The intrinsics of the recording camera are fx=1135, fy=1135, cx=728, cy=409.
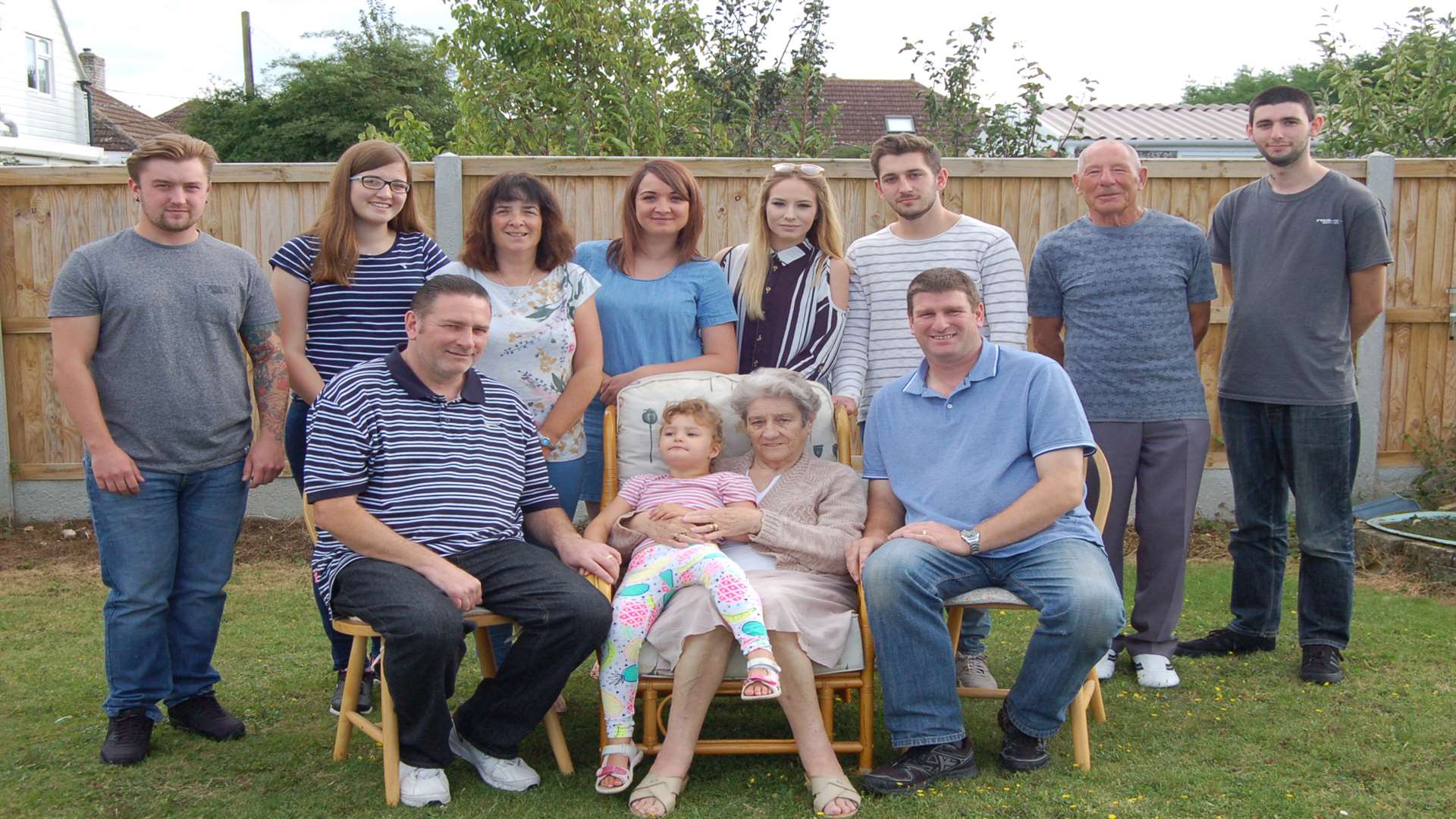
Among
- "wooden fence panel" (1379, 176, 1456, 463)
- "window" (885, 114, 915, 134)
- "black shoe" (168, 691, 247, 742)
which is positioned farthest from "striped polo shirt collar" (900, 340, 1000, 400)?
"window" (885, 114, 915, 134)

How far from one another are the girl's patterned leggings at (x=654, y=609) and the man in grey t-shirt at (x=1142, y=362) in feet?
5.13

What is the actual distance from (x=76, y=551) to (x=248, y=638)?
1947mm

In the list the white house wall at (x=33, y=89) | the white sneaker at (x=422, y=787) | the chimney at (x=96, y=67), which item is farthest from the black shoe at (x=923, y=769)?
the chimney at (x=96, y=67)

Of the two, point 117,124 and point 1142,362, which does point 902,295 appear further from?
point 117,124

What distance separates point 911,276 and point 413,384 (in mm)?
1688

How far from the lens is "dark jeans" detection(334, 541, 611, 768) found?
294cm

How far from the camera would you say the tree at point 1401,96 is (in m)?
6.75

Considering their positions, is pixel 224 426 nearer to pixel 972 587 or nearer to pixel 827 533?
pixel 827 533

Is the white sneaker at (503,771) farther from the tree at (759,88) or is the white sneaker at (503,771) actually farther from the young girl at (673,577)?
the tree at (759,88)

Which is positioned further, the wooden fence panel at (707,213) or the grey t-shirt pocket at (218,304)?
the wooden fence panel at (707,213)

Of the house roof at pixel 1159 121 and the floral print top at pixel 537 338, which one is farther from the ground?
the house roof at pixel 1159 121

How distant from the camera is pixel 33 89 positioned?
21.0 metres

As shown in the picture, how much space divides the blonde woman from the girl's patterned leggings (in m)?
0.92

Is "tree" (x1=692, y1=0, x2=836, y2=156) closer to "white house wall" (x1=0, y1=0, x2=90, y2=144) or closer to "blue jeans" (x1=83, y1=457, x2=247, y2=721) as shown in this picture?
"blue jeans" (x1=83, y1=457, x2=247, y2=721)
